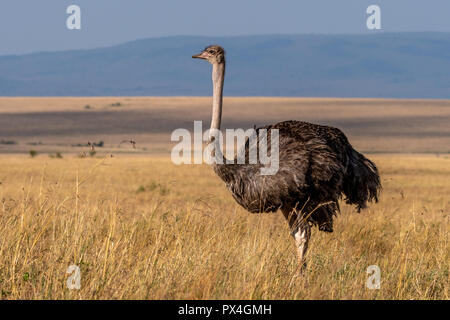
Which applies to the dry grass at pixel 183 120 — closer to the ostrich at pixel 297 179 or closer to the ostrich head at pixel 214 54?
the ostrich head at pixel 214 54

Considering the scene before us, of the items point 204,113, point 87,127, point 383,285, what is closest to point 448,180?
point 383,285

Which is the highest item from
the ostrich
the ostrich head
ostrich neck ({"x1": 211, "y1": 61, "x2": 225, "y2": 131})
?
the ostrich head

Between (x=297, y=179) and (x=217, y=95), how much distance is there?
1041mm

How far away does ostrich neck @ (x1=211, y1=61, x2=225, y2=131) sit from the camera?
6.90m

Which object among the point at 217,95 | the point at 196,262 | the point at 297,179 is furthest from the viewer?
the point at 217,95

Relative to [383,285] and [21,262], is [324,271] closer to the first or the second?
[383,285]

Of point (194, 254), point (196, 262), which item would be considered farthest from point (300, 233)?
point (196, 262)

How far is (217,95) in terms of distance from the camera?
23.3 feet

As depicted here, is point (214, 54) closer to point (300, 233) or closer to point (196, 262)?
point (300, 233)

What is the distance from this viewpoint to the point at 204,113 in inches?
2872

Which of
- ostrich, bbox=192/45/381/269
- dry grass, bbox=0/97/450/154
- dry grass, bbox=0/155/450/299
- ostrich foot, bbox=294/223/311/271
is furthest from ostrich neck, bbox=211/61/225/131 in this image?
dry grass, bbox=0/97/450/154

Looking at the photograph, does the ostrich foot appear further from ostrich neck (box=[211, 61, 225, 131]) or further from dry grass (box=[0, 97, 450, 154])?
dry grass (box=[0, 97, 450, 154])

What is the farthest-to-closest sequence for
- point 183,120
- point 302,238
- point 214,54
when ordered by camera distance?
1. point 183,120
2. point 214,54
3. point 302,238

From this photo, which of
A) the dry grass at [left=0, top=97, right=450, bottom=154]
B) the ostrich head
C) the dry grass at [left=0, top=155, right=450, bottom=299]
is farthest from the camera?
the dry grass at [left=0, top=97, right=450, bottom=154]
